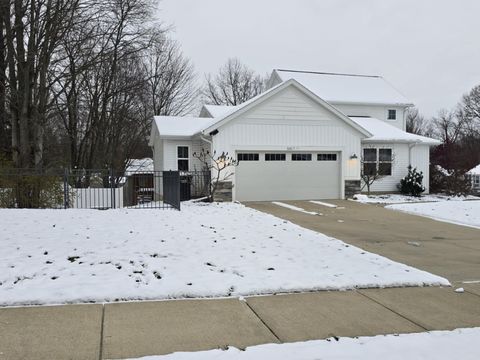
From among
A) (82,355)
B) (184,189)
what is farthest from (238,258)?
(184,189)

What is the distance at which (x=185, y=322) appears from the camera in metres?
4.51

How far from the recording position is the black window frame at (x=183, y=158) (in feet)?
67.7

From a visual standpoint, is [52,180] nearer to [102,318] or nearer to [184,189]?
[184,189]

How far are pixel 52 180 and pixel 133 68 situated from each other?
66.9 ft

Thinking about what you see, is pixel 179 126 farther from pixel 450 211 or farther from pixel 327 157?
pixel 450 211

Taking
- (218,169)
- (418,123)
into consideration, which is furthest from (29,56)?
(418,123)

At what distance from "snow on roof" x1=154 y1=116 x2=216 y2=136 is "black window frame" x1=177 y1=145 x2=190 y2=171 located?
2.41ft

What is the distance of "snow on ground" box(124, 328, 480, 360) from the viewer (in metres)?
3.72

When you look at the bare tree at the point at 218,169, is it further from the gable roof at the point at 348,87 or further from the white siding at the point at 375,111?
the white siding at the point at 375,111

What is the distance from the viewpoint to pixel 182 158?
20656mm

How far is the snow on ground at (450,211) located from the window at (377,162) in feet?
14.6

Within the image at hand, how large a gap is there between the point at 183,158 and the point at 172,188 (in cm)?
631

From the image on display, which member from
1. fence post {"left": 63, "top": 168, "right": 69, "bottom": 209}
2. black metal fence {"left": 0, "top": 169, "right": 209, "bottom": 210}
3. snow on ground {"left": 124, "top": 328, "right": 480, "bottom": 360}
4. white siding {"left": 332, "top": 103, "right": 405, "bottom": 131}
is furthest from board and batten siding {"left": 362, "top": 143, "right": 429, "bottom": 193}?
snow on ground {"left": 124, "top": 328, "right": 480, "bottom": 360}

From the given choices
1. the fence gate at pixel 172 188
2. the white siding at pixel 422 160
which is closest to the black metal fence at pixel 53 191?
the fence gate at pixel 172 188
